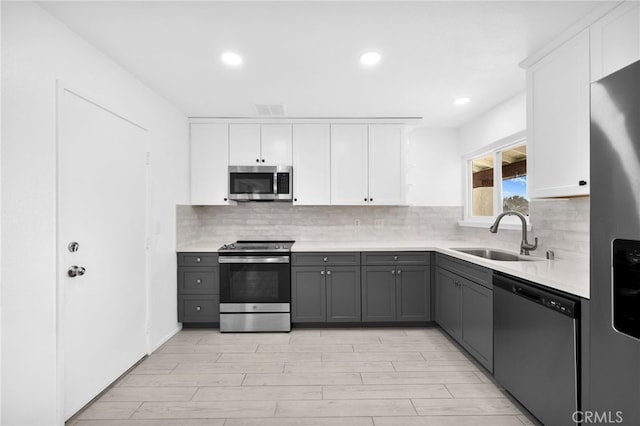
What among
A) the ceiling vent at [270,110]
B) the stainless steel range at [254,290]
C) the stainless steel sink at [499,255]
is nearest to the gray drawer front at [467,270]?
the stainless steel sink at [499,255]

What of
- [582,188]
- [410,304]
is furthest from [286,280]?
[582,188]

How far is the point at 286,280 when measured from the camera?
3.49 metres

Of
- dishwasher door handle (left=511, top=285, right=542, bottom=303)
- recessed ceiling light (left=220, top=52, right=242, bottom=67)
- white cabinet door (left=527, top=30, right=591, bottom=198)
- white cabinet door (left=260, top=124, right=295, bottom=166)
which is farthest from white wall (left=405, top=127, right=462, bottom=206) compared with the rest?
recessed ceiling light (left=220, top=52, right=242, bottom=67)

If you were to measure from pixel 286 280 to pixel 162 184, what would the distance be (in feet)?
5.21

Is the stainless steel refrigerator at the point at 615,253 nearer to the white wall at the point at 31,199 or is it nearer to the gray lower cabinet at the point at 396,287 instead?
the gray lower cabinet at the point at 396,287

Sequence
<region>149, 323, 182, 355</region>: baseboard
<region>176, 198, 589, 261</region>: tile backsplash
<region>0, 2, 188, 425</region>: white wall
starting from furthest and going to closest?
1. <region>176, 198, 589, 261</region>: tile backsplash
2. <region>149, 323, 182, 355</region>: baseboard
3. <region>0, 2, 188, 425</region>: white wall

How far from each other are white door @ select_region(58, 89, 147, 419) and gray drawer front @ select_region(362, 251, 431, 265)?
220 cm

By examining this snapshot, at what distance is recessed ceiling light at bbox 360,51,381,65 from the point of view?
2283 millimetres

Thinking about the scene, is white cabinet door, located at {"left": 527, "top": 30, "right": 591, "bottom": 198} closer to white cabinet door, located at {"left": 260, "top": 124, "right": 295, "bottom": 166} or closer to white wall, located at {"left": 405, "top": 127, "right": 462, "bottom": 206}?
white wall, located at {"left": 405, "top": 127, "right": 462, "bottom": 206}

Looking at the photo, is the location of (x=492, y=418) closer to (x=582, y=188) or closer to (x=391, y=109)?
(x=582, y=188)

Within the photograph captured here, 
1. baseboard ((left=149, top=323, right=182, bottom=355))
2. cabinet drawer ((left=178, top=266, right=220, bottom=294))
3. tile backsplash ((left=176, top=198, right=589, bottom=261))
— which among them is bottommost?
baseboard ((left=149, top=323, right=182, bottom=355))

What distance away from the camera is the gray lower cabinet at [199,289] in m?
3.50

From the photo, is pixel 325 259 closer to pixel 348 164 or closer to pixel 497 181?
pixel 348 164

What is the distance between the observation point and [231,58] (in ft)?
7.69
